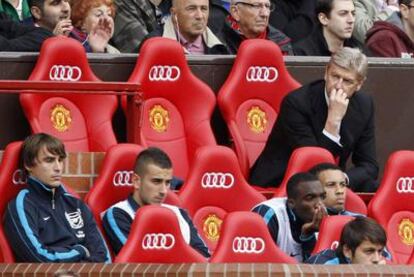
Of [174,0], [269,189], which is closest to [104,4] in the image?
[174,0]

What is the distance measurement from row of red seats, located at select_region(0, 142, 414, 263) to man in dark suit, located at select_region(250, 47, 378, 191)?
1.25 feet

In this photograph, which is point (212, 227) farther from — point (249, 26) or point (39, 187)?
point (249, 26)

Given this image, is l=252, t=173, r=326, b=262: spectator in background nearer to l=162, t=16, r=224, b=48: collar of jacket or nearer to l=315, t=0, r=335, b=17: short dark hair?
l=162, t=16, r=224, b=48: collar of jacket

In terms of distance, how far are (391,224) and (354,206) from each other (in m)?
0.33

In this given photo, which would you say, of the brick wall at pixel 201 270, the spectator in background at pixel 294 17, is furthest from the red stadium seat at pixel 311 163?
the spectator in background at pixel 294 17

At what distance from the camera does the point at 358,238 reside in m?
9.80

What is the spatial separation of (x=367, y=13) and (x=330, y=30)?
1378 mm

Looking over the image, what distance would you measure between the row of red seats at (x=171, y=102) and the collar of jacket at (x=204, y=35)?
1.89ft

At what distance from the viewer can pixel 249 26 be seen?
12984mm

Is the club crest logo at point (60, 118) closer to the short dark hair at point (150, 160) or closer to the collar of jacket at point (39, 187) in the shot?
the short dark hair at point (150, 160)

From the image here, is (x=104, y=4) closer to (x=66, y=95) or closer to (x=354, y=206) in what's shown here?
(x=66, y=95)

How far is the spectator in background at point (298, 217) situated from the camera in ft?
35.0

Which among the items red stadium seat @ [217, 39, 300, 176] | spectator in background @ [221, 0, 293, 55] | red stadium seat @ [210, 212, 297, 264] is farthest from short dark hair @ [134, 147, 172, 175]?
spectator in background @ [221, 0, 293, 55]

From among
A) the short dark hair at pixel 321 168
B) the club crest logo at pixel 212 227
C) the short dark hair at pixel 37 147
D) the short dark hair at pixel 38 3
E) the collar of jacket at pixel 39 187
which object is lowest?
the club crest logo at pixel 212 227
